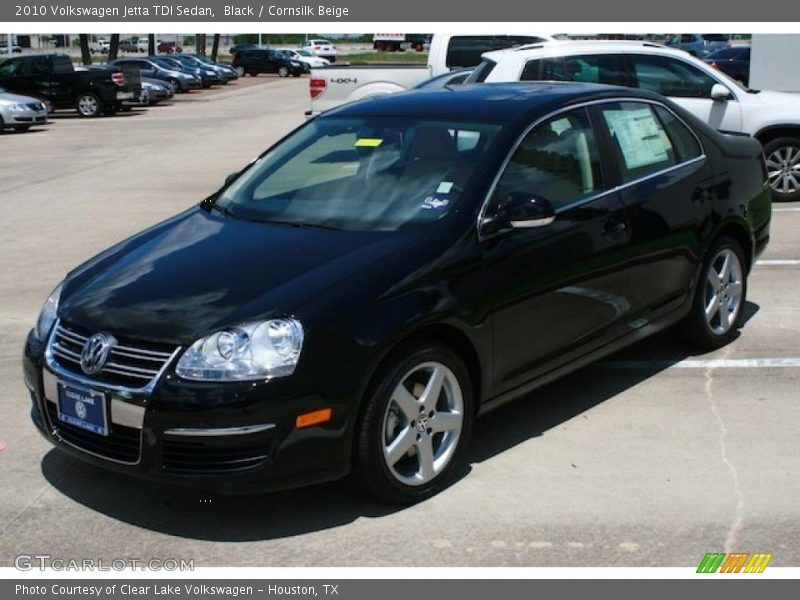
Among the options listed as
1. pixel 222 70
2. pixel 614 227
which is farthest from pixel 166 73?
pixel 614 227

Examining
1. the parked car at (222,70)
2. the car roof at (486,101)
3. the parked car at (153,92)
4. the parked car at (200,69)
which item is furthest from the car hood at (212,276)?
the parked car at (222,70)

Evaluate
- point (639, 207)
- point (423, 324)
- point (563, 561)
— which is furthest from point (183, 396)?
point (639, 207)

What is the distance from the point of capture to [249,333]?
172 inches

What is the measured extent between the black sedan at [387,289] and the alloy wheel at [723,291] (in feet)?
0.12

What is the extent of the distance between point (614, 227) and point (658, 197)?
19.8 inches

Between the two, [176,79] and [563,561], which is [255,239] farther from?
[176,79]

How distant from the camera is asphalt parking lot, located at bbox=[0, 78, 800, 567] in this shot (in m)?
4.41

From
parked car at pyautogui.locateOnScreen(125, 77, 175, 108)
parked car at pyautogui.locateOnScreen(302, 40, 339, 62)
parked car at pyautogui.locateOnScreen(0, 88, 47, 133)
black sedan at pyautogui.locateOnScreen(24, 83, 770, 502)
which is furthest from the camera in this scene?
parked car at pyautogui.locateOnScreen(302, 40, 339, 62)

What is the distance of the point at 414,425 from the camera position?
15.5 ft

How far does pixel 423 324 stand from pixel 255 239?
3.25 ft

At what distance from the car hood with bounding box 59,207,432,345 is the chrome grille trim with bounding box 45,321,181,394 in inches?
2.5

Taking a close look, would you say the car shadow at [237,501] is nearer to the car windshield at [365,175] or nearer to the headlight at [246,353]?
the headlight at [246,353]

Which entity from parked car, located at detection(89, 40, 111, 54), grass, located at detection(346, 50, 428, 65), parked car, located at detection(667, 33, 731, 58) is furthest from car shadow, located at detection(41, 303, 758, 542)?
parked car, located at detection(89, 40, 111, 54)

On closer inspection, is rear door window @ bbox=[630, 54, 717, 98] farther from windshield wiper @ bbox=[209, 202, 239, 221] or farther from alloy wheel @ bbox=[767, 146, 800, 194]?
windshield wiper @ bbox=[209, 202, 239, 221]
